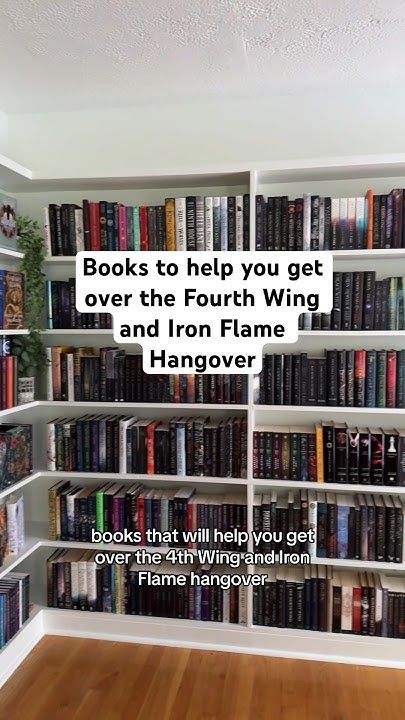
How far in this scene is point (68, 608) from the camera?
7.55 ft

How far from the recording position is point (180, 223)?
6.86 ft

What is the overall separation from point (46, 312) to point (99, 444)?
600 millimetres

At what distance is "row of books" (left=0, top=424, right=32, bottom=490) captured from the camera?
79.7 inches

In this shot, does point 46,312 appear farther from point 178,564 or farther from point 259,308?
point 178,564

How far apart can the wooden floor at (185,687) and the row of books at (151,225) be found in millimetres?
1650

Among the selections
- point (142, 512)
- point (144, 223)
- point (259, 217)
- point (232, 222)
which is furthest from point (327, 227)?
Answer: point (142, 512)

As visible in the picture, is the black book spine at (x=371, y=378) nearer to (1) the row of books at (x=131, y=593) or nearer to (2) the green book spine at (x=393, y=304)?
(2) the green book spine at (x=393, y=304)

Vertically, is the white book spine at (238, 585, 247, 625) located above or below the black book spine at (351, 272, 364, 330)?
below

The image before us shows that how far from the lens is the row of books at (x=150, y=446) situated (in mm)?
2139

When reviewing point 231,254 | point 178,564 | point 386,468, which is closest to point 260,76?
point 231,254

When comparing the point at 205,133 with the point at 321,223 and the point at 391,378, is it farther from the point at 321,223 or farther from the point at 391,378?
the point at 391,378

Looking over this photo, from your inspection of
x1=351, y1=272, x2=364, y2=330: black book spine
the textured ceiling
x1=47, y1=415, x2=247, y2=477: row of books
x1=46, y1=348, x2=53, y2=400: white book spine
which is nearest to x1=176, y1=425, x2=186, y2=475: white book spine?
x1=47, y1=415, x2=247, y2=477: row of books

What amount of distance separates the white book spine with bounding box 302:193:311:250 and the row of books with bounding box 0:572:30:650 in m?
1.77

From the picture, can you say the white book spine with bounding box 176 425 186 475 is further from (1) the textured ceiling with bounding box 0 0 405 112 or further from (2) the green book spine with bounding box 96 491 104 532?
(1) the textured ceiling with bounding box 0 0 405 112
